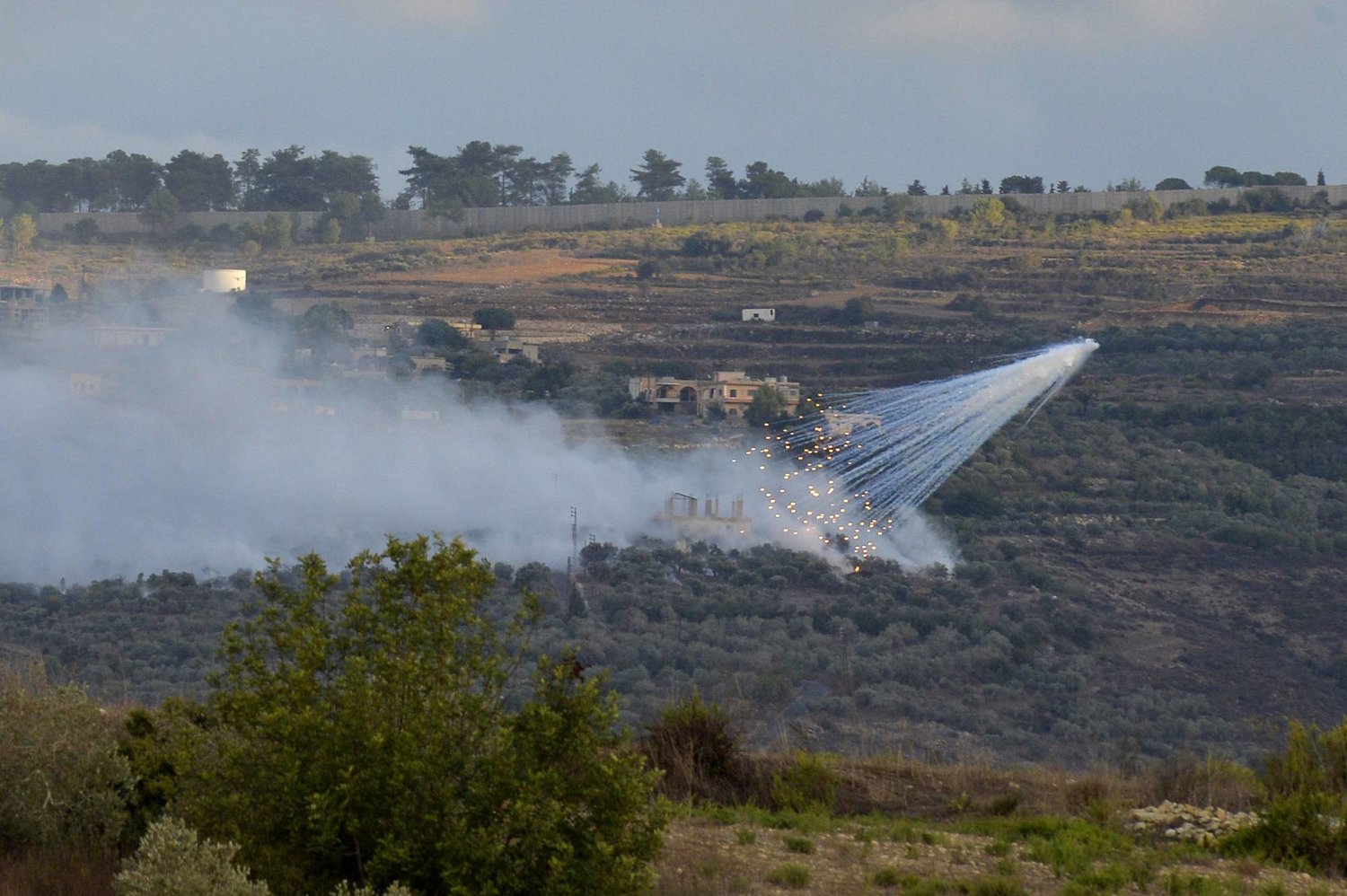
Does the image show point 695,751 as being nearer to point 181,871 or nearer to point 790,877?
point 790,877

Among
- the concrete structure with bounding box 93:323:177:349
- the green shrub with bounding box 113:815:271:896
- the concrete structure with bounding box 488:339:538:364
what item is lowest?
the concrete structure with bounding box 488:339:538:364

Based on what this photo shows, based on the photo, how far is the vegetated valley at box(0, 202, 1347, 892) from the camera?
2616cm

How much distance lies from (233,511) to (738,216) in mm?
42201

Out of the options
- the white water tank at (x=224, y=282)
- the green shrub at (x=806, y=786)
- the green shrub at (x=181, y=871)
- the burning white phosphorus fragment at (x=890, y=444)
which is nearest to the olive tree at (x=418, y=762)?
the green shrub at (x=181, y=871)

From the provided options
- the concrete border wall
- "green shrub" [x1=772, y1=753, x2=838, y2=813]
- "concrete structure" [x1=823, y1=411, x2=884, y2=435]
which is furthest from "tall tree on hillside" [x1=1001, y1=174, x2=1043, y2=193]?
"green shrub" [x1=772, y1=753, x2=838, y2=813]

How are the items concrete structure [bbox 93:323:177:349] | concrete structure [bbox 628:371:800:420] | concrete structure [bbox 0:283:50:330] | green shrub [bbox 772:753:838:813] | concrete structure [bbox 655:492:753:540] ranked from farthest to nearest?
concrete structure [bbox 0:283:50:330]
concrete structure [bbox 93:323:177:349]
concrete structure [bbox 628:371:800:420]
concrete structure [bbox 655:492:753:540]
green shrub [bbox 772:753:838:813]

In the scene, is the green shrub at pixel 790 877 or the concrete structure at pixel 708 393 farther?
the concrete structure at pixel 708 393

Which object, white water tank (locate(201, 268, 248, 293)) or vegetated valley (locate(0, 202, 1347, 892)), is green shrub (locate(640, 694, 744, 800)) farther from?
white water tank (locate(201, 268, 248, 293))

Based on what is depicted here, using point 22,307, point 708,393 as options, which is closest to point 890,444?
point 708,393

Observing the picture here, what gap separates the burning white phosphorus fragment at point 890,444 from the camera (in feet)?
131

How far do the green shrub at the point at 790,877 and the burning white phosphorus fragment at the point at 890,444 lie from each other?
97.2ft

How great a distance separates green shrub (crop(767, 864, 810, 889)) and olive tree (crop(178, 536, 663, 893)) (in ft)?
5.59

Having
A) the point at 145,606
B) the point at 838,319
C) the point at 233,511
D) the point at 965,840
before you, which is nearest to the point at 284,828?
the point at 965,840

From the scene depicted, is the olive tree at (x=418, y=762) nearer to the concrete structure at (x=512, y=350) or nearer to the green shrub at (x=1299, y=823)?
the green shrub at (x=1299, y=823)
